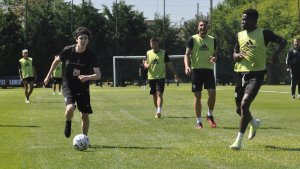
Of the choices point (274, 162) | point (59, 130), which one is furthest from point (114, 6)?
point (274, 162)

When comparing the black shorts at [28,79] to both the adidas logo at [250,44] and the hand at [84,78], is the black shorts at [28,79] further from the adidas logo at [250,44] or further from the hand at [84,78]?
the adidas logo at [250,44]

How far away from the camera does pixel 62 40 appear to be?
6844 centimetres

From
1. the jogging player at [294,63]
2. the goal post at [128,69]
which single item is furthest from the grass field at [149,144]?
the goal post at [128,69]

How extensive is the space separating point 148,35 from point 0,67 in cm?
1902

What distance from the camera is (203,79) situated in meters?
14.5

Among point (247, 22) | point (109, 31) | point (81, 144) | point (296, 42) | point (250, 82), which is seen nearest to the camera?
point (81, 144)

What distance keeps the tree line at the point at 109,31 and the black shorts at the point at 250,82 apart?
54.2 meters

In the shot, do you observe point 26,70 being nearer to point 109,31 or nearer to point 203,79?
point 203,79

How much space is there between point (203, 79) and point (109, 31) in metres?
58.0

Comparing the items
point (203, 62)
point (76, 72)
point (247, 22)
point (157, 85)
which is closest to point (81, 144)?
point (76, 72)

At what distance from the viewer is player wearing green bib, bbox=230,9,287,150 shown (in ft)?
34.1

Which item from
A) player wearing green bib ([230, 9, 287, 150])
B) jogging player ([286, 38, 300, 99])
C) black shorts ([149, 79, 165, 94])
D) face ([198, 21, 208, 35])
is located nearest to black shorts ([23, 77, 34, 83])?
black shorts ([149, 79, 165, 94])

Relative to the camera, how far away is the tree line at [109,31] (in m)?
65.3

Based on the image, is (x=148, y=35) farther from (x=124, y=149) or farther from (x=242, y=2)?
(x=124, y=149)
